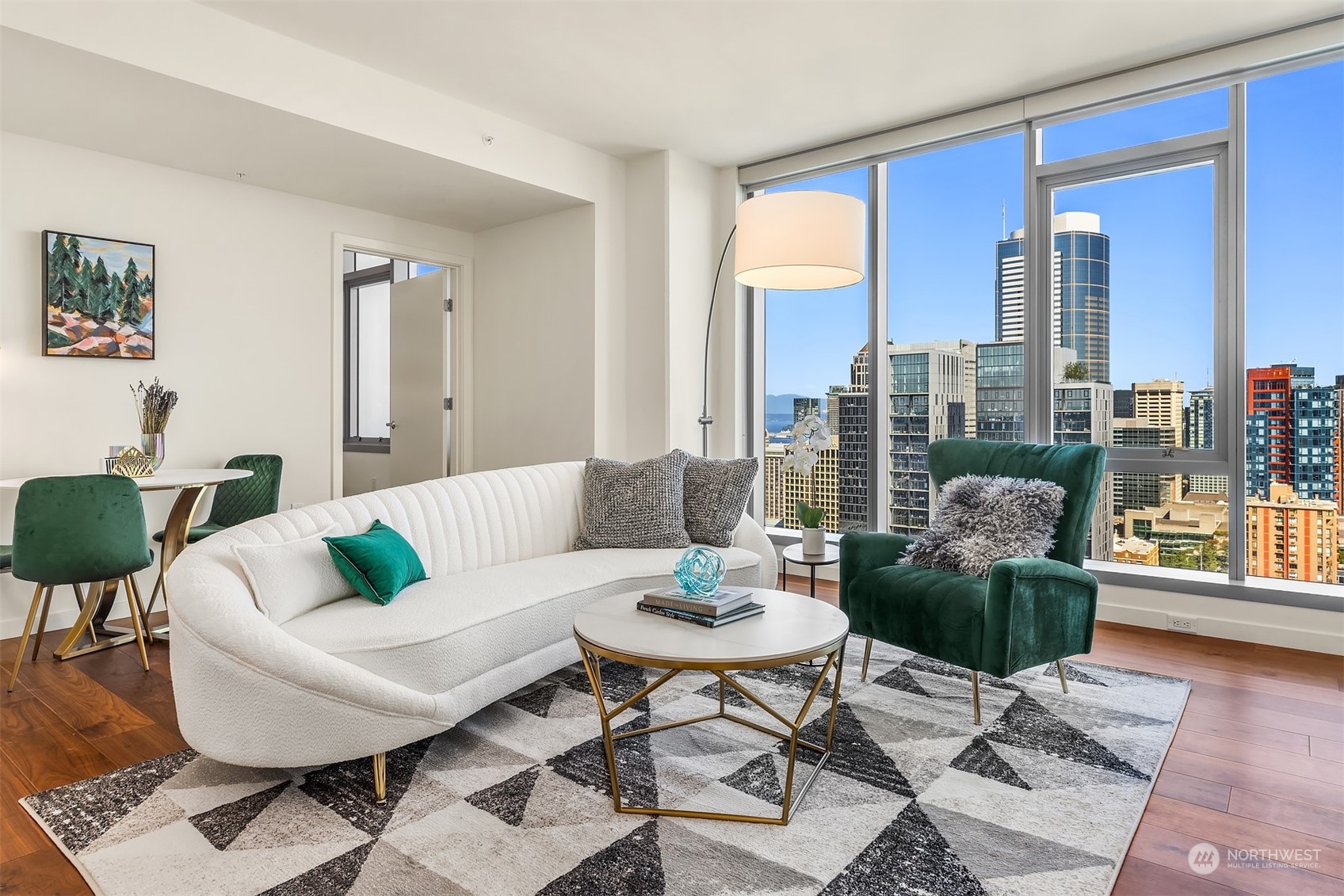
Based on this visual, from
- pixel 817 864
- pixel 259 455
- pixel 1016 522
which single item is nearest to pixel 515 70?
pixel 259 455

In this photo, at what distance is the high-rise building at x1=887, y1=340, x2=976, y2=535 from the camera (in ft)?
14.1

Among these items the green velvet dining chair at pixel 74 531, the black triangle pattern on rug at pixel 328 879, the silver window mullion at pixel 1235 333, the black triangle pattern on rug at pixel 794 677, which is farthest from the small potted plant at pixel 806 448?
the green velvet dining chair at pixel 74 531

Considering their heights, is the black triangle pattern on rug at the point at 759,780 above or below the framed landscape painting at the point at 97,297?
below

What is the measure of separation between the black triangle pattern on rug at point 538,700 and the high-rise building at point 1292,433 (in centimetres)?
317

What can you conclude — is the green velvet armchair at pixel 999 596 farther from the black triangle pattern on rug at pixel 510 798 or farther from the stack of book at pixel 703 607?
the black triangle pattern on rug at pixel 510 798

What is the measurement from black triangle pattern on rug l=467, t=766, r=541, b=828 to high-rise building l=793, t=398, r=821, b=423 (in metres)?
3.24

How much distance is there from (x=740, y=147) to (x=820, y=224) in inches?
91.0

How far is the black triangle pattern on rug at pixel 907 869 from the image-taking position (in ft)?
5.25

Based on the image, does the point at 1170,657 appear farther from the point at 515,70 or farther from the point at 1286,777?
the point at 515,70

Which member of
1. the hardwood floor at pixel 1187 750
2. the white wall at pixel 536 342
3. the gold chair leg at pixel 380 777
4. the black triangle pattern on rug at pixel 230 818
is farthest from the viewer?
the white wall at pixel 536 342

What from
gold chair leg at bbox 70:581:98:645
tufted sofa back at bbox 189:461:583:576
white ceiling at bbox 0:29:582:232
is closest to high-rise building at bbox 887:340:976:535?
tufted sofa back at bbox 189:461:583:576

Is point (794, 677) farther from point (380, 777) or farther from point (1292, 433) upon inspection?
point (1292, 433)

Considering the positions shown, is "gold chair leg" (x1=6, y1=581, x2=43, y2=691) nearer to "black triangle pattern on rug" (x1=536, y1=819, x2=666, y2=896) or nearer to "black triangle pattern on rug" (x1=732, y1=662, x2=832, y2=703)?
"black triangle pattern on rug" (x1=536, y1=819, x2=666, y2=896)

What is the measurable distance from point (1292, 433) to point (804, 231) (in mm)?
2511
